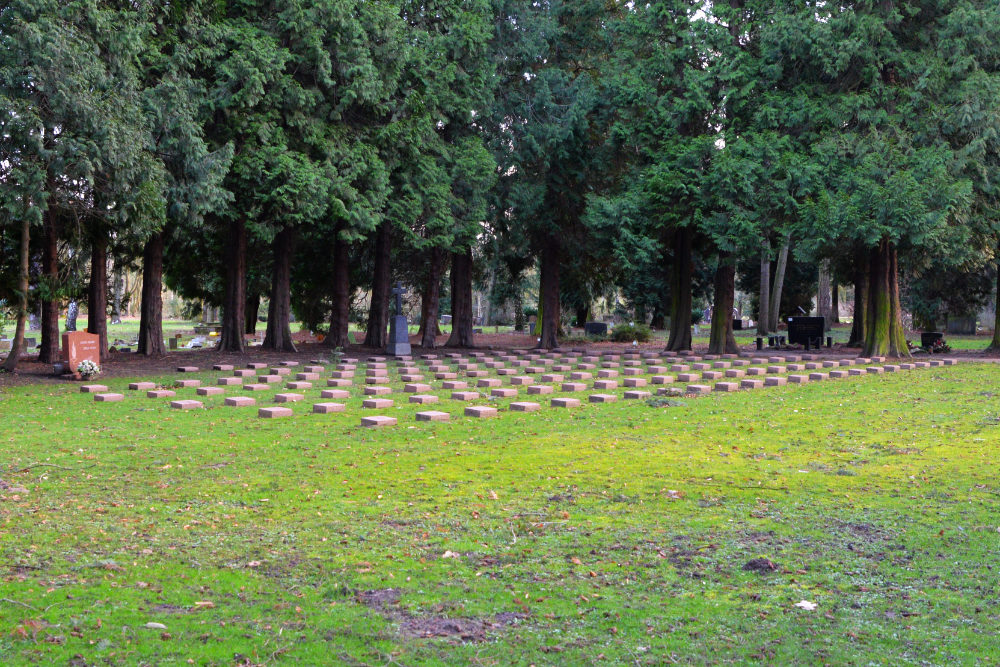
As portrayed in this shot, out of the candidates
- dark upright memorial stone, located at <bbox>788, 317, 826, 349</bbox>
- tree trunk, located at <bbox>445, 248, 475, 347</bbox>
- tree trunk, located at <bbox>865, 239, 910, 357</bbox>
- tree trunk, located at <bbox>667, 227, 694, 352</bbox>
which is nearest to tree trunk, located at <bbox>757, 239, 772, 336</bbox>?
dark upright memorial stone, located at <bbox>788, 317, 826, 349</bbox>

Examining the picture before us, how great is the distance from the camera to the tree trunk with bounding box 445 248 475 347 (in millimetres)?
31562

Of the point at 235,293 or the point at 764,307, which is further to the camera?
the point at 764,307

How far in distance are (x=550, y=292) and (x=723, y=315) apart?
5830 millimetres

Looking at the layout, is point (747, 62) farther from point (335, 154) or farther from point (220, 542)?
point (220, 542)

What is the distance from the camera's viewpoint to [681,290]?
29672 mm

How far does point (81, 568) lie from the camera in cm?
538

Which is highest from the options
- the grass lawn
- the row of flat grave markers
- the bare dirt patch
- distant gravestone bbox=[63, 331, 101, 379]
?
distant gravestone bbox=[63, 331, 101, 379]

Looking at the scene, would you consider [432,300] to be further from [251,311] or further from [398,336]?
[251,311]

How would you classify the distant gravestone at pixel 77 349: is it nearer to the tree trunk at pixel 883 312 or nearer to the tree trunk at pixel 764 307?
the tree trunk at pixel 883 312

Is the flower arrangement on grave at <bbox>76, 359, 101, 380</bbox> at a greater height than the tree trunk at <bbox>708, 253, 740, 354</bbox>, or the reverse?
the tree trunk at <bbox>708, 253, 740, 354</bbox>

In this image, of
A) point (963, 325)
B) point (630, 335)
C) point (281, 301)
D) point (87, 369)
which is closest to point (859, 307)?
point (630, 335)

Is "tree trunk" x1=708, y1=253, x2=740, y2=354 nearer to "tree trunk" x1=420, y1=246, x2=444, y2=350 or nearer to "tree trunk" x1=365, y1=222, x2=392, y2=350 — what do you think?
"tree trunk" x1=420, y1=246, x2=444, y2=350

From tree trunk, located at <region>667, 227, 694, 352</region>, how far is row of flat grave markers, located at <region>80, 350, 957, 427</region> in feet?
9.45

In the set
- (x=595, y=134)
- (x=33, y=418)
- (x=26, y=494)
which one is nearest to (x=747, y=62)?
(x=595, y=134)
